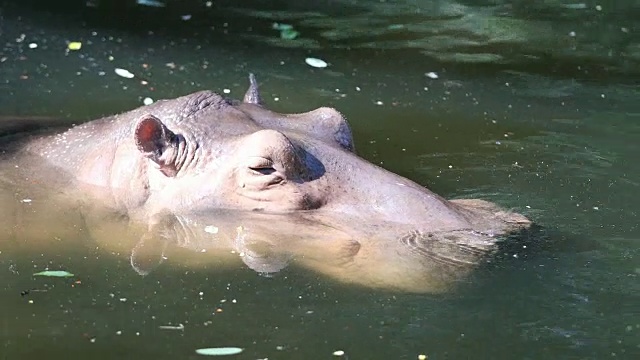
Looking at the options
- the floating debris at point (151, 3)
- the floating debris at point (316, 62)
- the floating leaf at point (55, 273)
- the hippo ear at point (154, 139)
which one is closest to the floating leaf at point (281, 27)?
the floating debris at point (316, 62)

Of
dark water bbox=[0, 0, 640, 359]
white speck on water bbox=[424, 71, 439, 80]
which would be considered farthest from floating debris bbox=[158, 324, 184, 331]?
white speck on water bbox=[424, 71, 439, 80]

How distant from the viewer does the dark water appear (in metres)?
4.48

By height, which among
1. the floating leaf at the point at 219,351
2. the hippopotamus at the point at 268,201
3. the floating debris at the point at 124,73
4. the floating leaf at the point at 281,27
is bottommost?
the floating leaf at the point at 281,27

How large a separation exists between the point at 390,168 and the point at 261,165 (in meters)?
1.86

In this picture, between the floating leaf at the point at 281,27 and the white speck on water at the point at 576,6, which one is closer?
the floating leaf at the point at 281,27

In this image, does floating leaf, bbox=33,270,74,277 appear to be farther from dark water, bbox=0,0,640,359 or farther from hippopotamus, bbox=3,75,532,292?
hippopotamus, bbox=3,75,532,292

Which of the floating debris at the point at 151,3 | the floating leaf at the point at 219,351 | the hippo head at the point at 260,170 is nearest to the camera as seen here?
the floating leaf at the point at 219,351

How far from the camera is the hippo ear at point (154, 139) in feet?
17.8

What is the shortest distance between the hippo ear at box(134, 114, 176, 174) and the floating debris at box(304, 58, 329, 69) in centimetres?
397

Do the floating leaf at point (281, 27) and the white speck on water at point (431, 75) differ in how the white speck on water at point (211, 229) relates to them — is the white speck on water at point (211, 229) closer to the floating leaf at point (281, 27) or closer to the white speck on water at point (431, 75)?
the white speck on water at point (431, 75)

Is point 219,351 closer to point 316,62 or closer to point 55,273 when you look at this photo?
point 55,273

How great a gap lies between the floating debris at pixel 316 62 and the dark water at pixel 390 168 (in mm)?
111

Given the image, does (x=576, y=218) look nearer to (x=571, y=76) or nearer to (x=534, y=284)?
(x=534, y=284)

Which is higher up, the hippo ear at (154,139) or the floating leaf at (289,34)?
the hippo ear at (154,139)
